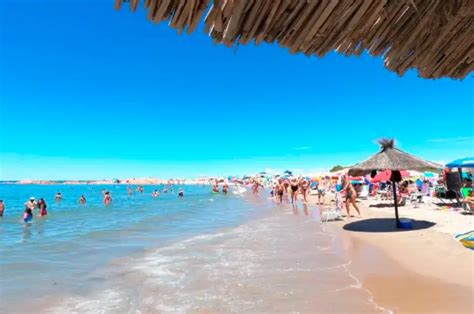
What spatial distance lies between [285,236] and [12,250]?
24.8 feet

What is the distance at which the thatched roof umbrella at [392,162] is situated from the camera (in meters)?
7.96

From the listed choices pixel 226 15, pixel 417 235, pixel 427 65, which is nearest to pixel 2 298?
pixel 226 15

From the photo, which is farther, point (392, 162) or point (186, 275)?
point (392, 162)

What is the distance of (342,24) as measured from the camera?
1.81 meters

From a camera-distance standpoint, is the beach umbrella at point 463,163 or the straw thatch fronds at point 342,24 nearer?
the straw thatch fronds at point 342,24

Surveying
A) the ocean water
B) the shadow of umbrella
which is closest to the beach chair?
the shadow of umbrella

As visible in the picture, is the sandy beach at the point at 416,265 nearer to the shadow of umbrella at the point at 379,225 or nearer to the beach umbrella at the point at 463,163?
the shadow of umbrella at the point at 379,225

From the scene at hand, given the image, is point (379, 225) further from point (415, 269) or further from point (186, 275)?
point (186, 275)

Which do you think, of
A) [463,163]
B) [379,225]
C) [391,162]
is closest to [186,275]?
[391,162]

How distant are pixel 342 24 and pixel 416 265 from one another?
5.06 m

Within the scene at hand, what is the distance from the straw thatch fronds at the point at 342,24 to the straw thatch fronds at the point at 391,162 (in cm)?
616

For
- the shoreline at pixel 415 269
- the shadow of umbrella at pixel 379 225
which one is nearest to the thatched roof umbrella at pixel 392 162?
the shadow of umbrella at pixel 379 225

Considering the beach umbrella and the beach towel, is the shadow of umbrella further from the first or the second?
the beach umbrella

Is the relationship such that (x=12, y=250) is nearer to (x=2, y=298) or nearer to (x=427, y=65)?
(x=2, y=298)
